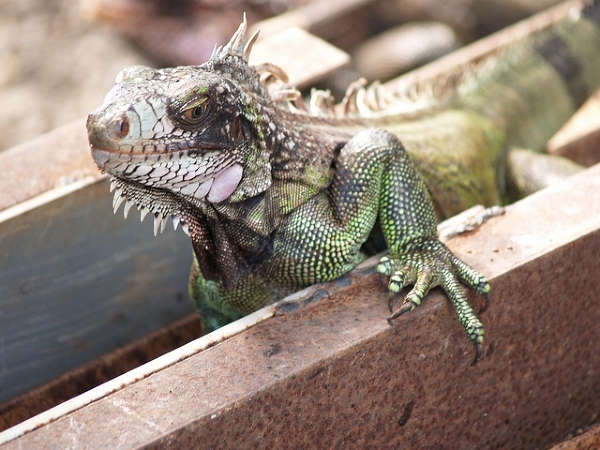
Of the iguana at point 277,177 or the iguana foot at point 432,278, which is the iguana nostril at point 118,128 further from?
the iguana foot at point 432,278

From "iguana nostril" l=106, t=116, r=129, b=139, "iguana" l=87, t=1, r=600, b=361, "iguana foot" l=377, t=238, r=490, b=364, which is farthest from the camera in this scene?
"iguana foot" l=377, t=238, r=490, b=364

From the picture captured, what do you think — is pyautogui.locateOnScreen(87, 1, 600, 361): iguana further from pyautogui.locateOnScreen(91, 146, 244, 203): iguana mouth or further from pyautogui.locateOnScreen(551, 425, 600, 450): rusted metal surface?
pyautogui.locateOnScreen(551, 425, 600, 450): rusted metal surface

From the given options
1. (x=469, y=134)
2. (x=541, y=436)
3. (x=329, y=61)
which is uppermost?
(x=329, y=61)

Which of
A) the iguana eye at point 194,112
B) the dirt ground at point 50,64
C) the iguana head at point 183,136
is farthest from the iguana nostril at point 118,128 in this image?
the dirt ground at point 50,64

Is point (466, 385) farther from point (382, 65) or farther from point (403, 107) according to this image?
point (382, 65)

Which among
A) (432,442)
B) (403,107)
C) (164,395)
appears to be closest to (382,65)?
(403,107)

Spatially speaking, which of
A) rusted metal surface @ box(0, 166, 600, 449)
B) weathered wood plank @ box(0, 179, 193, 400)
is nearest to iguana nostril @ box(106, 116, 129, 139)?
rusted metal surface @ box(0, 166, 600, 449)
